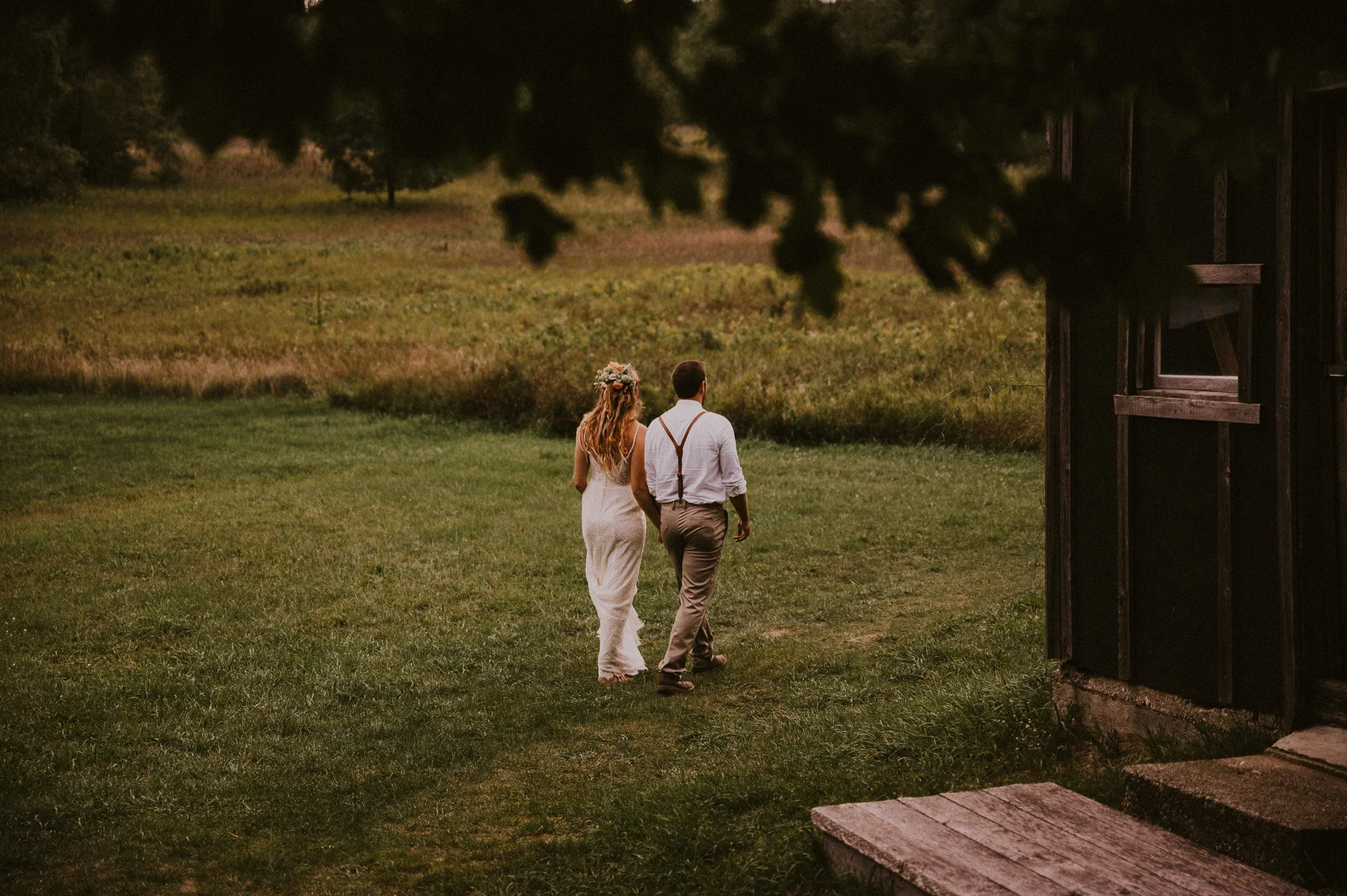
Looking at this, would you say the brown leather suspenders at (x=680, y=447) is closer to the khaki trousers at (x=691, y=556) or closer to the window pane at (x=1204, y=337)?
the khaki trousers at (x=691, y=556)

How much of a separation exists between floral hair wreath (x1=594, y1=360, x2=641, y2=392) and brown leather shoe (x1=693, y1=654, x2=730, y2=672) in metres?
1.96

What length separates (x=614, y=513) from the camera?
903 cm

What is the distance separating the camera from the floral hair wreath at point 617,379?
8945 millimetres

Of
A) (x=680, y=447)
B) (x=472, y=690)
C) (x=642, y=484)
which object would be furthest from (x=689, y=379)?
(x=472, y=690)

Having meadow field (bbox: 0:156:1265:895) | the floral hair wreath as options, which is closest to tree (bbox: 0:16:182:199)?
meadow field (bbox: 0:156:1265:895)

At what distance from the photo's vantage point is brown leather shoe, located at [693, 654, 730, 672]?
30.2ft

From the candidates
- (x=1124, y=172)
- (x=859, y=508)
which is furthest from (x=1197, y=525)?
(x=859, y=508)

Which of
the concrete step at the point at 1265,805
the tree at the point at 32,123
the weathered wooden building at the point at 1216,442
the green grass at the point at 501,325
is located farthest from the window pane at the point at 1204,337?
the tree at the point at 32,123

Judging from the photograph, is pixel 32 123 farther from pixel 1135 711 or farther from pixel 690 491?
pixel 1135 711

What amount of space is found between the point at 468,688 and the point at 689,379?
102 inches

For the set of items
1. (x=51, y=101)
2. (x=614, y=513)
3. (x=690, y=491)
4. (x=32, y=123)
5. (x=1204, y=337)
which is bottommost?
(x=614, y=513)

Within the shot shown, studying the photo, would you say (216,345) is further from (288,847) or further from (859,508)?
(288,847)

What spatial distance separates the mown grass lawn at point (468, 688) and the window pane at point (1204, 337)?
1876mm

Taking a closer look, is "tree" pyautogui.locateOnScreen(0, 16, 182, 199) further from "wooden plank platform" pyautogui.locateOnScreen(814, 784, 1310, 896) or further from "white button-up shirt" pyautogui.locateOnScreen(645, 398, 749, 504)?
"white button-up shirt" pyautogui.locateOnScreen(645, 398, 749, 504)
